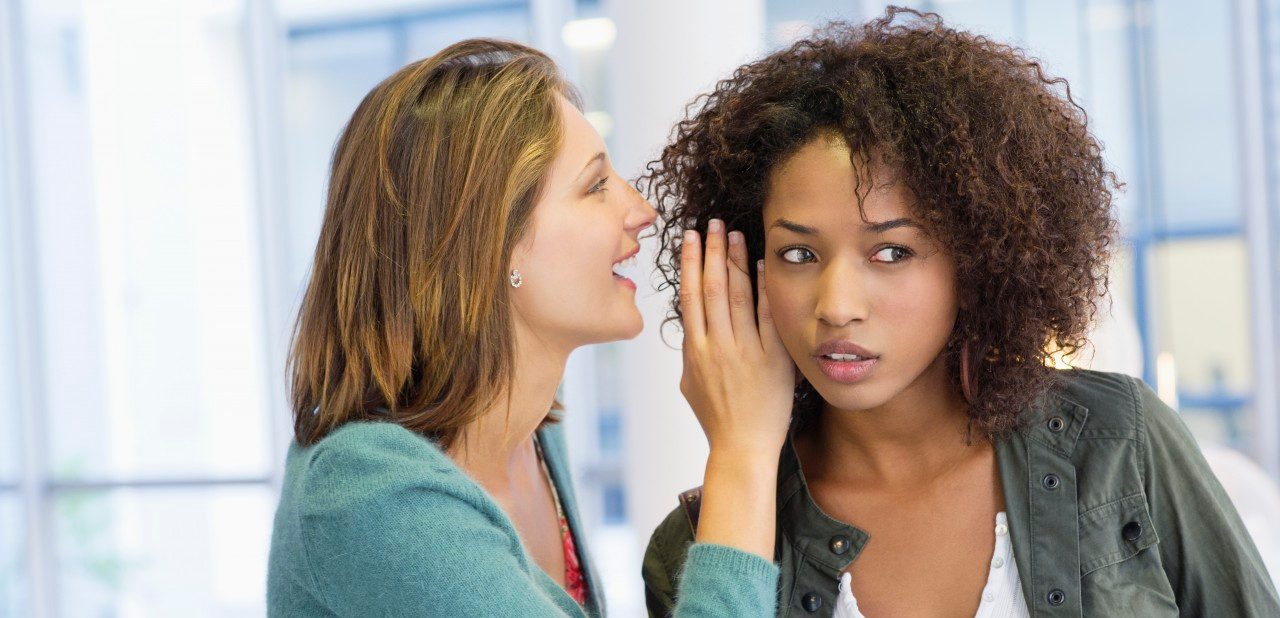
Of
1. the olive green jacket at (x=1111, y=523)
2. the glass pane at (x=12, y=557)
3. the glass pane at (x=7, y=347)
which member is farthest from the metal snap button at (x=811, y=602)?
the glass pane at (x=12, y=557)

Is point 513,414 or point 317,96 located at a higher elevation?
point 317,96

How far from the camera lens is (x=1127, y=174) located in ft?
14.5

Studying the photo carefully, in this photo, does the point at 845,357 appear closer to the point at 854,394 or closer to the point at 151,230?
the point at 854,394

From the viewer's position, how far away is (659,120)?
3.05m

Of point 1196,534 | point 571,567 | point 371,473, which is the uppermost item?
point 371,473

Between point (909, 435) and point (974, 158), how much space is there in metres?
0.38

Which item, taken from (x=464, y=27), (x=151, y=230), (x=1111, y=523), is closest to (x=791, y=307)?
(x=1111, y=523)

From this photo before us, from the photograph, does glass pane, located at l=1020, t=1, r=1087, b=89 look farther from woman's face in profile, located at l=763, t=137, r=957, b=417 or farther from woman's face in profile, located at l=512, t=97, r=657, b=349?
woman's face in profile, located at l=763, t=137, r=957, b=417

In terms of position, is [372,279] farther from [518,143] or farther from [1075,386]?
[1075,386]

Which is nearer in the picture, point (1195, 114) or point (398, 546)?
point (398, 546)

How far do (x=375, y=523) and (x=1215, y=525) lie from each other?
36.1 inches

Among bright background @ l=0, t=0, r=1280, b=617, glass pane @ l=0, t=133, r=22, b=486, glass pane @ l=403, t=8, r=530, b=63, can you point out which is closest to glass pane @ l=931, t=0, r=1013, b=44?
bright background @ l=0, t=0, r=1280, b=617

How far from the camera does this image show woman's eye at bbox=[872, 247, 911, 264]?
127 cm

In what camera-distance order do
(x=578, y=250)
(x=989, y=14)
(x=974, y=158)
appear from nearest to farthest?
(x=974, y=158) → (x=578, y=250) → (x=989, y=14)
